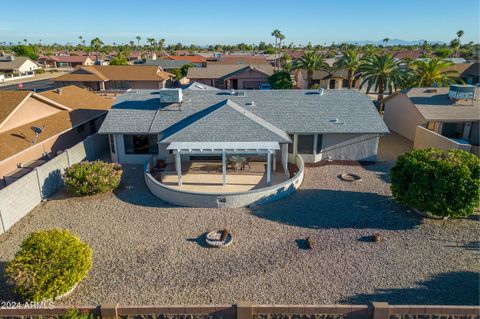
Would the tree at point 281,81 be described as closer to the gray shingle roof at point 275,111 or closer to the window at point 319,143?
the gray shingle roof at point 275,111

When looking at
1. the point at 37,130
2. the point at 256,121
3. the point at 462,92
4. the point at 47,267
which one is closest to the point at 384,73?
the point at 462,92

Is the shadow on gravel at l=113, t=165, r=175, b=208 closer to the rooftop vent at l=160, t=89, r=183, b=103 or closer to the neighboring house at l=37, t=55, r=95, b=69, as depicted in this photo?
the rooftop vent at l=160, t=89, r=183, b=103

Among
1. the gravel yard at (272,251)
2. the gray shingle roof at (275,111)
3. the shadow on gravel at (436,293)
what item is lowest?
the shadow on gravel at (436,293)

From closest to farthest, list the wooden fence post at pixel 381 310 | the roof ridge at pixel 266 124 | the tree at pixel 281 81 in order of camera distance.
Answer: the wooden fence post at pixel 381 310
the roof ridge at pixel 266 124
the tree at pixel 281 81

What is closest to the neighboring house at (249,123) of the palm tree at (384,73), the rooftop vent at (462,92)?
the rooftop vent at (462,92)

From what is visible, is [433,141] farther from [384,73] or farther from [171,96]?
[171,96]

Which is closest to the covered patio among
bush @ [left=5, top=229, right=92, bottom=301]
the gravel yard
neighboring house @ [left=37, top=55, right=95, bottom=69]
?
the gravel yard

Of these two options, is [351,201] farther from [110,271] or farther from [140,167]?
[140,167]
